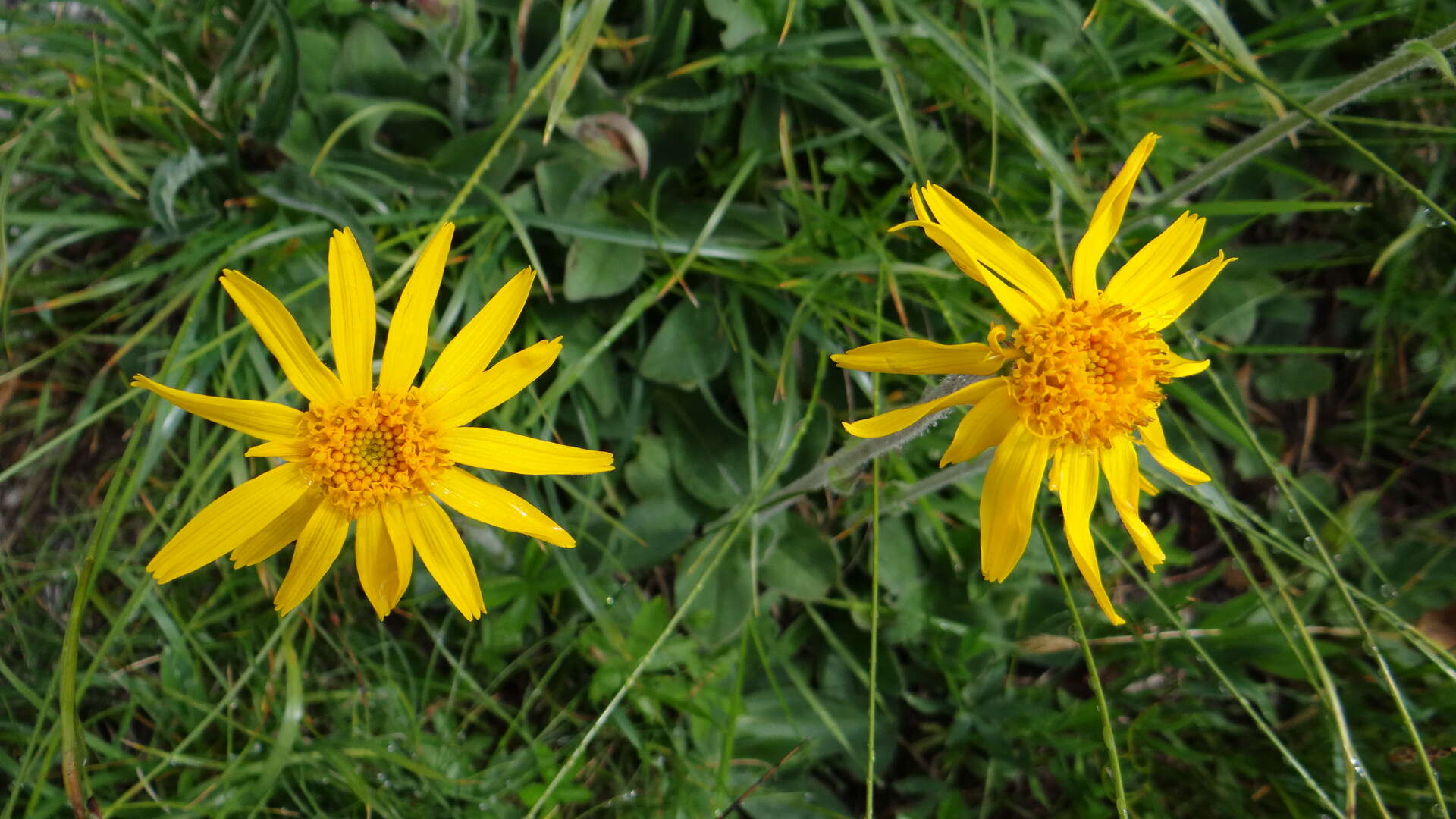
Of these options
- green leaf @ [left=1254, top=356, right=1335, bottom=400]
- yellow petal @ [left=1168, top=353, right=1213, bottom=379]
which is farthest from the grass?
yellow petal @ [left=1168, top=353, right=1213, bottom=379]

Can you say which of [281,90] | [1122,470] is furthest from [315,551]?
[1122,470]

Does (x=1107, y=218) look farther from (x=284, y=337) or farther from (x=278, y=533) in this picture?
(x=278, y=533)

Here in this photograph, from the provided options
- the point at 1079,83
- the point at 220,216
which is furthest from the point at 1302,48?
the point at 220,216

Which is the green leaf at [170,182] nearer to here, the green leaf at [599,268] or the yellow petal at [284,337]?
the yellow petal at [284,337]

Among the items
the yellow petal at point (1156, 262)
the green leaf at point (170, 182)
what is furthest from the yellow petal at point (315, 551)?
the yellow petal at point (1156, 262)

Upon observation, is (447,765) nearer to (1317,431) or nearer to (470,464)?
(470,464)

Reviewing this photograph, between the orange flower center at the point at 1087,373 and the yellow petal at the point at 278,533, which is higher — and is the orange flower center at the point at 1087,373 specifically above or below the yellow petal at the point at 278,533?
above

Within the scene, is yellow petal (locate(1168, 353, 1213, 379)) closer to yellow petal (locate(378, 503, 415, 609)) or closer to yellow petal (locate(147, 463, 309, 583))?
yellow petal (locate(378, 503, 415, 609))
